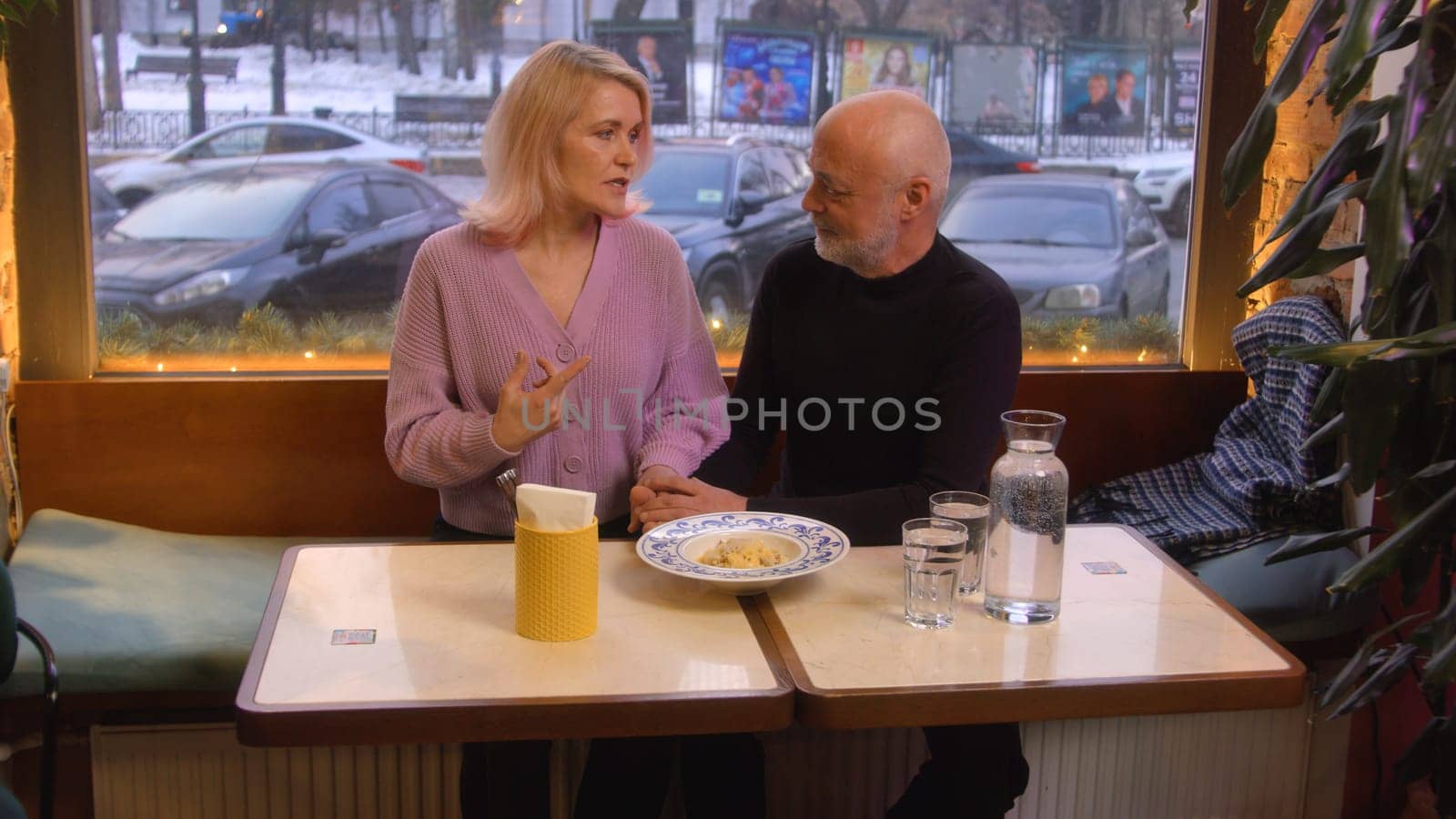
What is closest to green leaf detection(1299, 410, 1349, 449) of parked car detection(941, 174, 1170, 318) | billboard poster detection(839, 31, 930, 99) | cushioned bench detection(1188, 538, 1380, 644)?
cushioned bench detection(1188, 538, 1380, 644)

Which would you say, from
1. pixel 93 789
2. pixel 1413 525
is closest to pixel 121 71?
pixel 93 789

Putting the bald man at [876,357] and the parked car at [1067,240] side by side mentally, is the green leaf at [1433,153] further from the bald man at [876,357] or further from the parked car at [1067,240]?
the parked car at [1067,240]

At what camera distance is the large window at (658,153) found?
123 inches

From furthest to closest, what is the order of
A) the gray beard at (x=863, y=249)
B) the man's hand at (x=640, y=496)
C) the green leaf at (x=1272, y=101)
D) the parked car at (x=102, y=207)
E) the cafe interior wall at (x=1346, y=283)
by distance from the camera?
the parked car at (x=102, y=207)
the cafe interior wall at (x=1346, y=283)
the gray beard at (x=863, y=249)
the man's hand at (x=640, y=496)
the green leaf at (x=1272, y=101)

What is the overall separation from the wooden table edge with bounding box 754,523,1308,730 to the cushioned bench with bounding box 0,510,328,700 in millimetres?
1360

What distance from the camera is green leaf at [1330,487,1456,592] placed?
5.65 ft

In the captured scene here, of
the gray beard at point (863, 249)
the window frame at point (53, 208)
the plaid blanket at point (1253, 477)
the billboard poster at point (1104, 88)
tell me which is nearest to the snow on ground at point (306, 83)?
the window frame at point (53, 208)

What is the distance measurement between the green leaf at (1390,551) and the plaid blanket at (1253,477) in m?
1.03

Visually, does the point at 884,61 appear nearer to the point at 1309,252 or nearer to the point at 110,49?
the point at 1309,252

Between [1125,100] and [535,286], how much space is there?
1828 mm

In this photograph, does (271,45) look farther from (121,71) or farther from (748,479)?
(748,479)

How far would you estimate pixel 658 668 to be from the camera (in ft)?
5.05

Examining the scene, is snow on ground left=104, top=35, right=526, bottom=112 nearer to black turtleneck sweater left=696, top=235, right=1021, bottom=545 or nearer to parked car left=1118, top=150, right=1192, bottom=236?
black turtleneck sweater left=696, top=235, right=1021, bottom=545

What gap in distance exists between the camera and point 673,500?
2092mm
